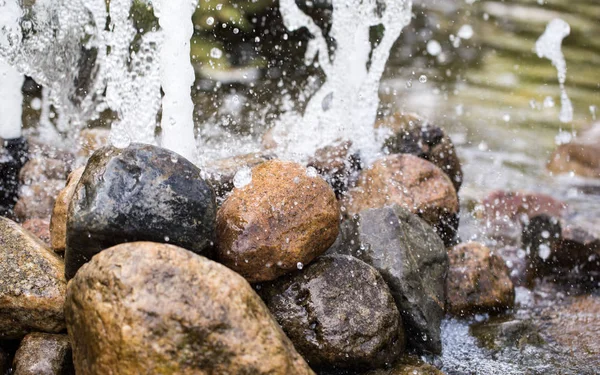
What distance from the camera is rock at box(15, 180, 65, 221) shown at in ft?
14.7

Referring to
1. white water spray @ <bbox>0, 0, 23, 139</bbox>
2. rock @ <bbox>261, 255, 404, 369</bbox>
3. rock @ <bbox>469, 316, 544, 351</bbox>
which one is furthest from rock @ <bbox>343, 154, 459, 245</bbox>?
white water spray @ <bbox>0, 0, 23, 139</bbox>

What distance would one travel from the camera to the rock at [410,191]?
4.09 metres

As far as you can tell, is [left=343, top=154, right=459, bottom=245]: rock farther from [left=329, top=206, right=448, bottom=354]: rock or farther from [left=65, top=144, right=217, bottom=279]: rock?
[left=65, top=144, right=217, bottom=279]: rock

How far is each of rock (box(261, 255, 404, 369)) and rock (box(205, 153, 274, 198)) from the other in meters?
0.76

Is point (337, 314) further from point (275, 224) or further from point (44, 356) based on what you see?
point (44, 356)

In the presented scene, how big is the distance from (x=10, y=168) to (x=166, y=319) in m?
3.27

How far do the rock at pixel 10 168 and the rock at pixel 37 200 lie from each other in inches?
4.6

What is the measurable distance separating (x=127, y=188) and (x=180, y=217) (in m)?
0.24

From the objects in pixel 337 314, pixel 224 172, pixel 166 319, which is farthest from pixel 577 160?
pixel 166 319

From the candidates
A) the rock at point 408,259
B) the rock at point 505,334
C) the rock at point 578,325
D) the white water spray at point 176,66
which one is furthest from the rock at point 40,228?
the rock at point 578,325

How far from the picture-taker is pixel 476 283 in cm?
373

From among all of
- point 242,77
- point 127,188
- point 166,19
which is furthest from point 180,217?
point 242,77

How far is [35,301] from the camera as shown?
9.04 ft

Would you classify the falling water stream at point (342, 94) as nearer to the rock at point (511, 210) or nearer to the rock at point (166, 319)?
the rock at point (511, 210)
